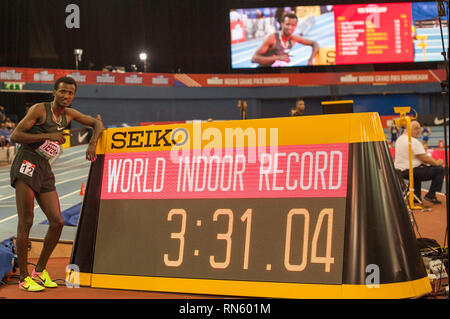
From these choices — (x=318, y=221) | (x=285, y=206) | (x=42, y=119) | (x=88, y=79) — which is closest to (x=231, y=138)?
(x=285, y=206)

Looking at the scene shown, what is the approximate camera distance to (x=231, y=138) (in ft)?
11.5

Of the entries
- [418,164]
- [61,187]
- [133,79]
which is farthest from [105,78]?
[418,164]

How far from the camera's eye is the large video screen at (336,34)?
30.5 metres

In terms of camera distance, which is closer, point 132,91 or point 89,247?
point 89,247

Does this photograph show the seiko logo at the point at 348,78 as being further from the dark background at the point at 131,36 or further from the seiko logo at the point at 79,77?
the seiko logo at the point at 79,77

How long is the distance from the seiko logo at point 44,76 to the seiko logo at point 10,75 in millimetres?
882

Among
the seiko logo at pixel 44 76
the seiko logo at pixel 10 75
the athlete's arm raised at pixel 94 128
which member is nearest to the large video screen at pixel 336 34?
the seiko logo at pixel 44 76

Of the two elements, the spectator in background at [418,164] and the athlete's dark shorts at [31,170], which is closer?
the athlete's dark shorts at [31,170]

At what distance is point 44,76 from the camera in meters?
28.1

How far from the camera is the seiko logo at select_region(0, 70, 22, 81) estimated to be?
26433 mm

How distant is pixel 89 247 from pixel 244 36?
2996cm

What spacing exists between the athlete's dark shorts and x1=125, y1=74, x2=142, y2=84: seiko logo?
94.6 feet

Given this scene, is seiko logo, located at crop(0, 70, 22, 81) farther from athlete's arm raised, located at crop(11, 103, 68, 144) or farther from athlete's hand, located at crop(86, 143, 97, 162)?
athlete's hand, located at crop(86, 143, 97, 162)
